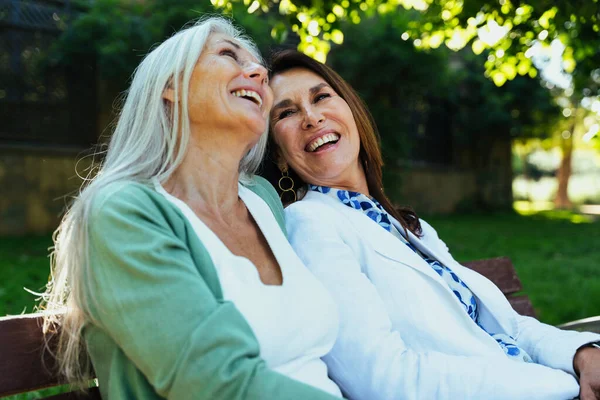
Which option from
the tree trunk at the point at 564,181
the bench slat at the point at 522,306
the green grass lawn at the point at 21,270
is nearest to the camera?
the bench slat at the point at 522,306

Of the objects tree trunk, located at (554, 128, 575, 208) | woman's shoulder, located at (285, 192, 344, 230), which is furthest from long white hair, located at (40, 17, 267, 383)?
tree trunk, located at (554, 128, 575, 208)

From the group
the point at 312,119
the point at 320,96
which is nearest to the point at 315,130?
the point at 312,119

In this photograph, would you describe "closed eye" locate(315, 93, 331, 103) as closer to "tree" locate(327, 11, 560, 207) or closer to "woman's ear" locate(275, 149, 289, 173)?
"woman's ear" locate(275, 149, 289, 173)

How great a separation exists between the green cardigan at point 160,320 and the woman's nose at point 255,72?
599mm

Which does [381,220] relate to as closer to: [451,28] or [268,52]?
[268,52]

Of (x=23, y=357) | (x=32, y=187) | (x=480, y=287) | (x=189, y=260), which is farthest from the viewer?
(x=32, y=187)

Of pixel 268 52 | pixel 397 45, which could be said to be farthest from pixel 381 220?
pixel 397 45

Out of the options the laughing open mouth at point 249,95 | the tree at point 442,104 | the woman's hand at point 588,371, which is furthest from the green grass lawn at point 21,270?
the tree at point 442,104

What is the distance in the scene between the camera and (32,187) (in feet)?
31.1

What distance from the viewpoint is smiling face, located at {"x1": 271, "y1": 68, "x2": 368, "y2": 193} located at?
2506mm

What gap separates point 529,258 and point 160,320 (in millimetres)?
8384

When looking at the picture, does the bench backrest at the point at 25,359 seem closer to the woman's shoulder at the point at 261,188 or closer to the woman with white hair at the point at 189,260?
the woman with white hair at the point at 189,260

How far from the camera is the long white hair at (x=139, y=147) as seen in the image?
177 cm

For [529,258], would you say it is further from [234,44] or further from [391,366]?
[234,44]
